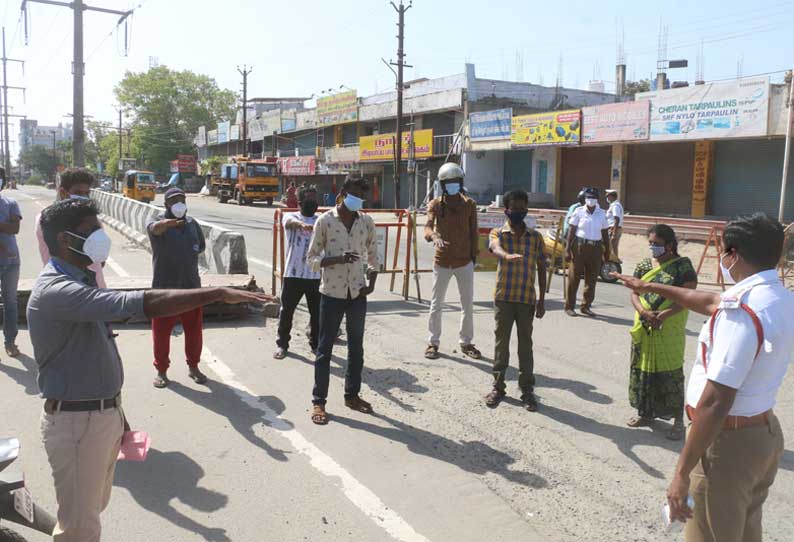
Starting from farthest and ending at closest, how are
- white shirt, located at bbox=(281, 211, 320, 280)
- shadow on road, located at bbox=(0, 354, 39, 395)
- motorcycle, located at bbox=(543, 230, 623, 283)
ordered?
motorcycle, located at bbox=(543, 230, 623, 283) < white shirt, located at bbox=(281, 211, 320, 280) < shadow on road, located at bbox=(0, 354, 39, 395)

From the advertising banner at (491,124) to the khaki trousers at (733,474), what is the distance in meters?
27.5

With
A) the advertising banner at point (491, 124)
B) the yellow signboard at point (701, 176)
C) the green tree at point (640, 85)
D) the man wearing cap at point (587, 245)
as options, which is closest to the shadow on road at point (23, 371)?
the man wearing cap at point (587, 245)

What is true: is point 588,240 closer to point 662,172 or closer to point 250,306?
point 250,306

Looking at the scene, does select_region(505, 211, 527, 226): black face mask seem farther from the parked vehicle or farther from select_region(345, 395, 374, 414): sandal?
the parked vehicle

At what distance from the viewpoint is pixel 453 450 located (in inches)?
185

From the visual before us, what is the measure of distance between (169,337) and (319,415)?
177cm

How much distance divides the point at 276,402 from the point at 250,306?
3.57 metres

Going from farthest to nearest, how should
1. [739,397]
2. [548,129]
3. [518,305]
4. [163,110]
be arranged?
1. [163,110]
2. [548,129]
3. [518,305]
4. [739,397]

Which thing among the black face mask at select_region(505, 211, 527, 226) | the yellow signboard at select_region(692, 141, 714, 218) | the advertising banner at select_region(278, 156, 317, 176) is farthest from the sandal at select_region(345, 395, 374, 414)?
the advertising banner at select_region(278, 156, 317, 176)

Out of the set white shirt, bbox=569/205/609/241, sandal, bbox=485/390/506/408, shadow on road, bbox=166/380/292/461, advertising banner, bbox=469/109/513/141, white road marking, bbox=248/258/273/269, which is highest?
advertising banner, bbox=469/109/513/141

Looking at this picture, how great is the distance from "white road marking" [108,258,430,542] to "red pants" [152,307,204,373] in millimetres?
376

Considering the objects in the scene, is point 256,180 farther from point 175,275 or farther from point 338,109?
point 175,275

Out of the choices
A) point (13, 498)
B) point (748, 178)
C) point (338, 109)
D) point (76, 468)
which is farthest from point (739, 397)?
point (338, 109)

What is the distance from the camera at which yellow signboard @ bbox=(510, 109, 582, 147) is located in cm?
2533
